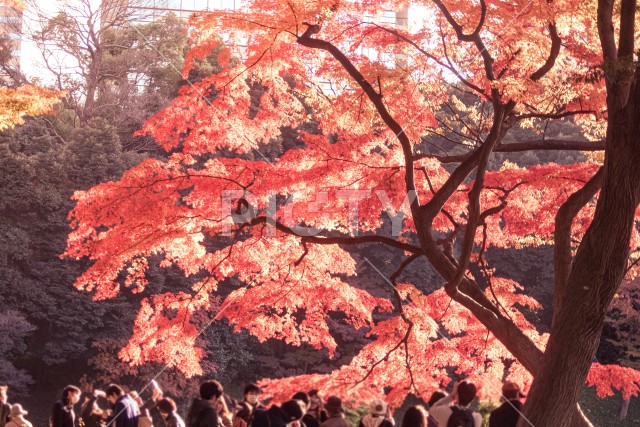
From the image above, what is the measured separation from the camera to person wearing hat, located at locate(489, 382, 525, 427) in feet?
19.1

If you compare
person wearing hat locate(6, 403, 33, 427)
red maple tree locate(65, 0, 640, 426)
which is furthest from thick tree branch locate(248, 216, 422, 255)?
person wearing hat locate(6, 403, 33, 427)

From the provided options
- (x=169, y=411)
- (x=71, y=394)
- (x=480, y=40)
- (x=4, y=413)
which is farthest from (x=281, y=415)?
(x=4, y=413)

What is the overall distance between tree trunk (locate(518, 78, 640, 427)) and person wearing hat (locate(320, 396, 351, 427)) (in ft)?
4.71

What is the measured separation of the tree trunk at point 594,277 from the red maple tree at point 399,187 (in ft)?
0.04

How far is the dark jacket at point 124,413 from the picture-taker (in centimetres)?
705

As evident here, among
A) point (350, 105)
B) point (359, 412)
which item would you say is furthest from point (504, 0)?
point (359, 412)

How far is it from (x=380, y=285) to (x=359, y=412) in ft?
15.1

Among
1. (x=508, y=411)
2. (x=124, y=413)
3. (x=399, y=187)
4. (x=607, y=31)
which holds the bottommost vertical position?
(x=124, y=413)

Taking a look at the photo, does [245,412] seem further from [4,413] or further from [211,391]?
[4,413]

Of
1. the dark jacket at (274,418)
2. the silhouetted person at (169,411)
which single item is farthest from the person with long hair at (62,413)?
the dark jacket at (274,418)

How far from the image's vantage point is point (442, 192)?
285 inches

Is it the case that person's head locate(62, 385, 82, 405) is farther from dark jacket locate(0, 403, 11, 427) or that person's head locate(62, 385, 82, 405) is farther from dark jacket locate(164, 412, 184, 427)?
dark jacket locate(164, 412, 184, 427)

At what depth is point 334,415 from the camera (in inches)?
215

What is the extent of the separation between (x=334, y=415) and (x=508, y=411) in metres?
1.40
